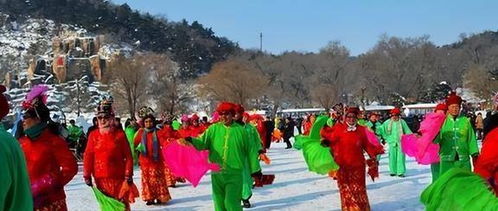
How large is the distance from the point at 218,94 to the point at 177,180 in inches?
2218

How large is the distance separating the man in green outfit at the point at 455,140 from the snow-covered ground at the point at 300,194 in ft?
4.54

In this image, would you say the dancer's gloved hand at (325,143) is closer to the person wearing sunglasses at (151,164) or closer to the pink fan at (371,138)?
the pink fan at (371,138)

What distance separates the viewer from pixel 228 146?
727 cm

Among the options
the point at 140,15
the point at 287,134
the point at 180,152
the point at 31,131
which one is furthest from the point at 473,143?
the point at 140,15

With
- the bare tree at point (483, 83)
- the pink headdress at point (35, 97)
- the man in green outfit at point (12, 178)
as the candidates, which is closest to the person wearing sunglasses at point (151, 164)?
the pink headdress at point (35, 97)

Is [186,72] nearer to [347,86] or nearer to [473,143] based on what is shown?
[347,86]

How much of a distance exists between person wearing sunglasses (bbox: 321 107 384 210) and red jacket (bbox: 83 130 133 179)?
2.58 m

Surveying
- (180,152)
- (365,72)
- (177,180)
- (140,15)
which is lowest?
(177,180)

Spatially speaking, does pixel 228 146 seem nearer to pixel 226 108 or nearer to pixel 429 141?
pixel 226 108

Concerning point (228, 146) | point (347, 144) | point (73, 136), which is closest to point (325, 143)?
point (347, 144)

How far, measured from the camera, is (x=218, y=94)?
228 ft

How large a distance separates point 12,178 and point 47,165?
2.63 metres

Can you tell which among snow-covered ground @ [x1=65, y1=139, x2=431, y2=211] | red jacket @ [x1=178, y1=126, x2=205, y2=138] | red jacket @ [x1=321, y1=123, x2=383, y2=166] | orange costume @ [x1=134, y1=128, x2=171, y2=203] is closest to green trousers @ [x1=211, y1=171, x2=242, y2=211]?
red jacket @ [x1=321, y1=123, x2=383, y2=166]

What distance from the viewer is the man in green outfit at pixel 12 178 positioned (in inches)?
95.0
